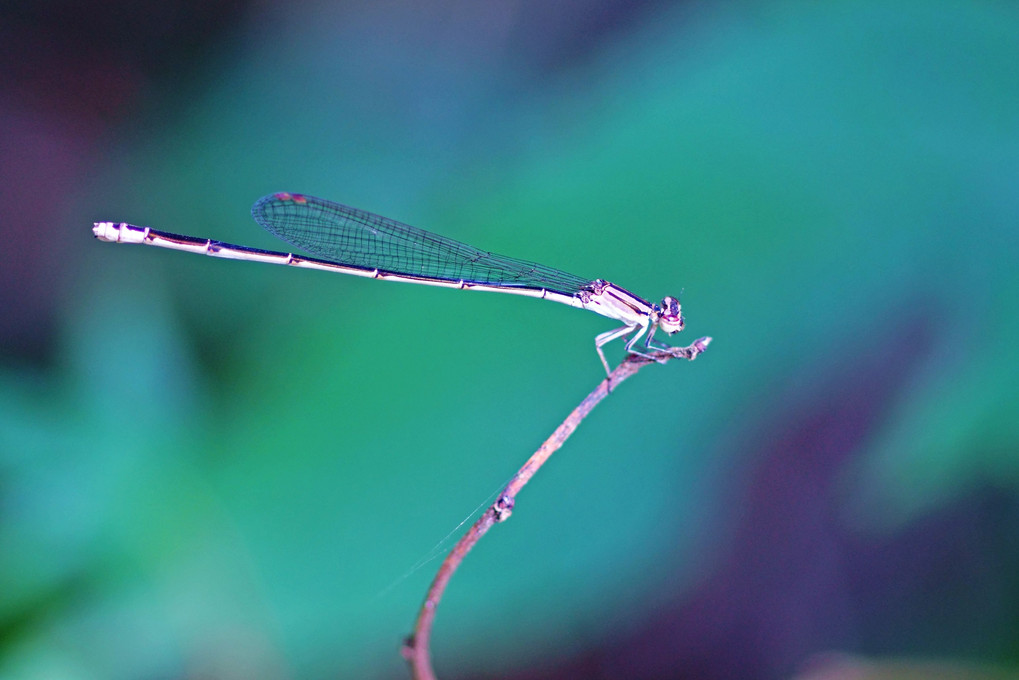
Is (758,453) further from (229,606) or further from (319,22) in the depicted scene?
Result: (319,22)

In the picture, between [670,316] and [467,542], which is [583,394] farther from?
[467,542]

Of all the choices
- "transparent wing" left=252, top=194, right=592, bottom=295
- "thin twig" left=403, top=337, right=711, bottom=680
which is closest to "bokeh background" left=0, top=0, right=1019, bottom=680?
"transparent wing" left=252, top=194, right=592, bottom=295

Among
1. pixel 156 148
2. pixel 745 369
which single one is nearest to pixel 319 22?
pixel 156 148

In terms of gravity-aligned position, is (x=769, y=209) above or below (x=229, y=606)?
above

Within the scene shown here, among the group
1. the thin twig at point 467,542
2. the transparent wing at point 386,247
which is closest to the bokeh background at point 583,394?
the transparent wing at point 386,247

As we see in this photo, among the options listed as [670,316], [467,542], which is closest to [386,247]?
[670,316]

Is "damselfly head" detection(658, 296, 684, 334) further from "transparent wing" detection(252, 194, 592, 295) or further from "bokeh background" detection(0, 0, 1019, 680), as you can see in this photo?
"transparent wing" detection(252, 194, 592, 295)

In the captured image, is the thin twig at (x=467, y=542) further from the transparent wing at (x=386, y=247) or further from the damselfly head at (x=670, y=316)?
the transparent wing at (x=386, y=247)

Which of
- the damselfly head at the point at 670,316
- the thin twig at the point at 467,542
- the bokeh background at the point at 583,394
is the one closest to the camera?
the thin twig at the point at 467,542
